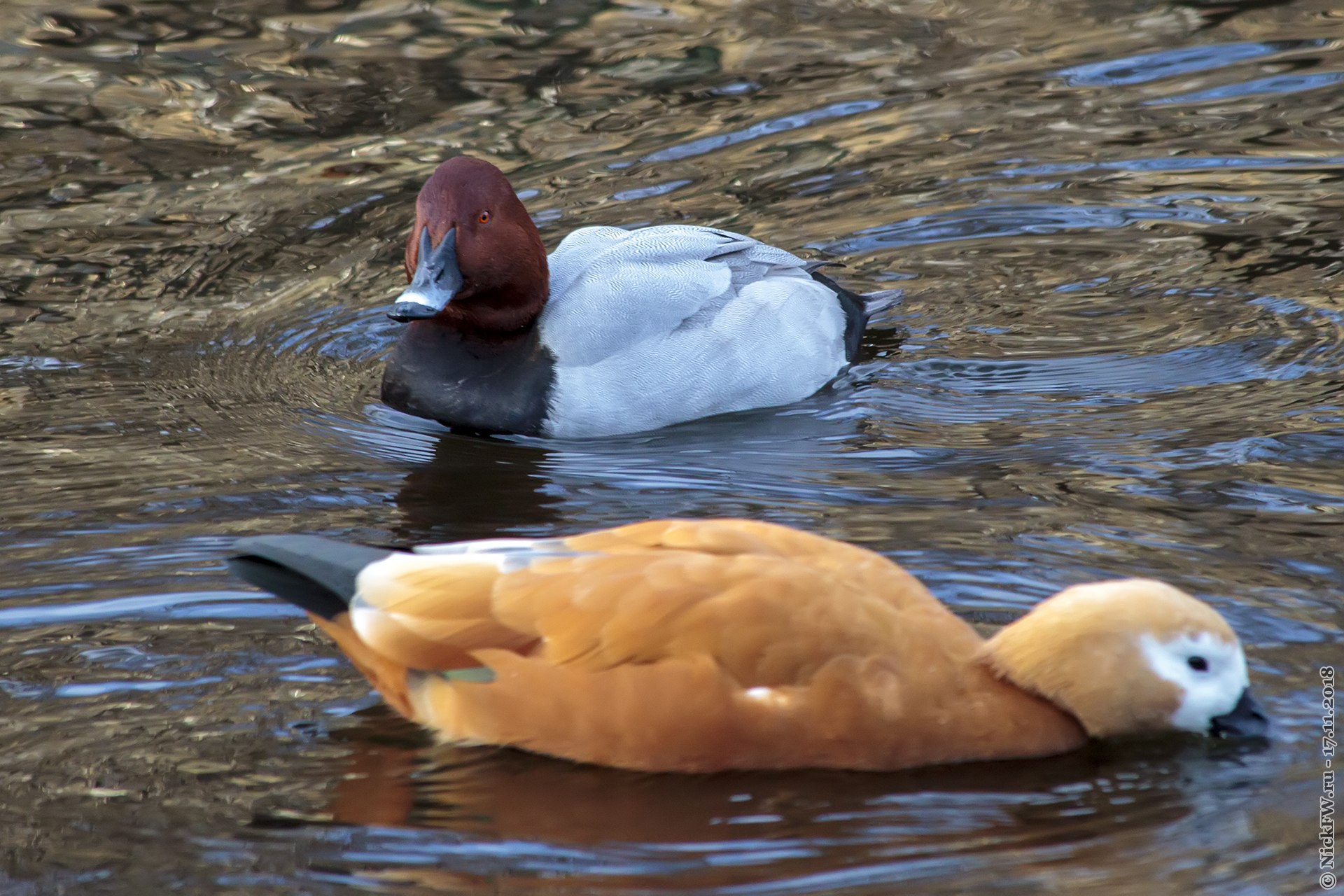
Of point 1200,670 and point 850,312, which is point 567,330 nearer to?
point 850,312

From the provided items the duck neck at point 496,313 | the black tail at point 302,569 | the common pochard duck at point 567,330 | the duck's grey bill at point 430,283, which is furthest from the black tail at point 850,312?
the black tail at point 302,569

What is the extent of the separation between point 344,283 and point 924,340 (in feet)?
9.77

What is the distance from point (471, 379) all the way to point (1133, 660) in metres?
3.58

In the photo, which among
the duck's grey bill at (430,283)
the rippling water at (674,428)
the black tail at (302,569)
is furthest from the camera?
the duck's grey bill at (430,283)

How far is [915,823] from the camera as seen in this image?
13.5ft

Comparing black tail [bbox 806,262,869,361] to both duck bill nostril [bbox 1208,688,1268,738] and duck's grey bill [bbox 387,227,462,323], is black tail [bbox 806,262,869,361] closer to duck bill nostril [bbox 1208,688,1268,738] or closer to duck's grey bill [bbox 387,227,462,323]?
duck's grey bill [bbox 387,227,462,323]

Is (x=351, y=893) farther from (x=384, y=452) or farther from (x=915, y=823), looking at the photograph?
(x=384, y=452)

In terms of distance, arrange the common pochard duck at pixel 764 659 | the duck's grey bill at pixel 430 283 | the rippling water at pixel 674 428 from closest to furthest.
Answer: the rippling water at pixel 674 428 < the common pochard duck at pixel 764 659 < the duck's grey bill at pixel 430 283

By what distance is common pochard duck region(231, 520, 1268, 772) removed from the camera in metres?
4.27

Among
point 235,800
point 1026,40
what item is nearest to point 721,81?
point 1026,40

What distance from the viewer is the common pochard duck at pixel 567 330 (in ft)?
23.1

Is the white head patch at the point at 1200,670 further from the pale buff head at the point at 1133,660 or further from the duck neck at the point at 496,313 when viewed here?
the duck neck at the point at 496,313

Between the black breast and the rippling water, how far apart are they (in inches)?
6.5

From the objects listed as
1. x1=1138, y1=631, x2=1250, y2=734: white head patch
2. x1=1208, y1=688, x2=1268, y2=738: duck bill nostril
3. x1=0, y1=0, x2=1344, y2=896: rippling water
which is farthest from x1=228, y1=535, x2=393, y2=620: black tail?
x1=1208, y1=688, x2=1268, y2=738: duck bill nostril
